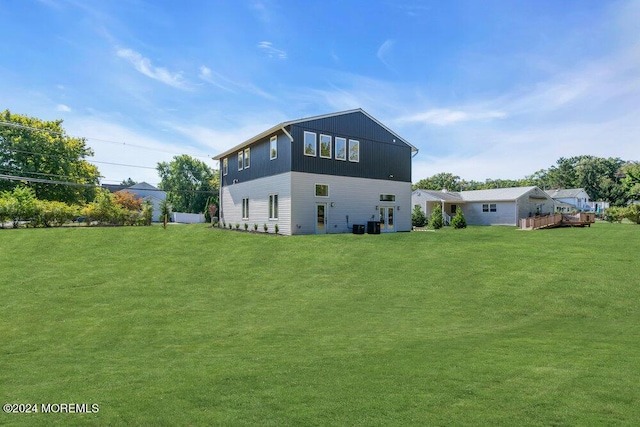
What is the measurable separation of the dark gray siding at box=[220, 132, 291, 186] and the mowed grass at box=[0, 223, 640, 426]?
858 centimetres

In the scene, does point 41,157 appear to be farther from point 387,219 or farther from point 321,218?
point 387,219

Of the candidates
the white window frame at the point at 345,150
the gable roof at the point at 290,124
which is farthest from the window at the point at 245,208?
the white window frame at the point at 345,150

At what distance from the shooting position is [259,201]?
86.6ft

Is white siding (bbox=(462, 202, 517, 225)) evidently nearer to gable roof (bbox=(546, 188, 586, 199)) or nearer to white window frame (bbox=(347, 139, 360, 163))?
white window frame (bbox=(347, 139, 360, 163))

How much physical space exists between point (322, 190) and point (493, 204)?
28.1 metres

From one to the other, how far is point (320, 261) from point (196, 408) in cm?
1129

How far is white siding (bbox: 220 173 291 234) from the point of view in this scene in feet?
75.2

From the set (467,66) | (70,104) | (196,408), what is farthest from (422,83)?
(70,104)

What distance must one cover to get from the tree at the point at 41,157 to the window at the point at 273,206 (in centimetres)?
2553

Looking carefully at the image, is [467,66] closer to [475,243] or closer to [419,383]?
[475,243]

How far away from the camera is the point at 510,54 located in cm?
1803

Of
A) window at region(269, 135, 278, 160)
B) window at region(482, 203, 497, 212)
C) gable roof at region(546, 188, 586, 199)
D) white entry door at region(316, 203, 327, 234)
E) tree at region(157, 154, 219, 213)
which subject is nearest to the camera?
white entry door at region(316, 203, 327, 234)

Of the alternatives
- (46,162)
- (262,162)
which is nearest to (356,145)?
(262,162)

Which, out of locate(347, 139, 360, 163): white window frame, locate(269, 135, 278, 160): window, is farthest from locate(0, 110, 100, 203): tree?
locate(347, 139, 360, 163): white window frame
